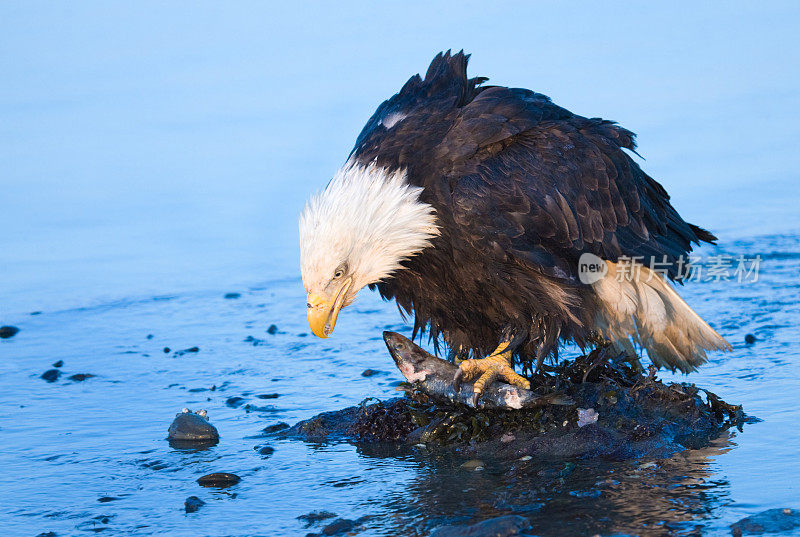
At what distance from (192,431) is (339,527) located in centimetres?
139

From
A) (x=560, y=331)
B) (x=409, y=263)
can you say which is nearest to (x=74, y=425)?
(x=409, y=263)

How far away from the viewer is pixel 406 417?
4.95 metres

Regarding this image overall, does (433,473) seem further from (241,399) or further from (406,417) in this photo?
(241,399)

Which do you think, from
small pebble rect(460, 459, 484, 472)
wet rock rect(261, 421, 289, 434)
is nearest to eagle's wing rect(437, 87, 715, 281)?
small pebble rect(460, 459, 484, 472)

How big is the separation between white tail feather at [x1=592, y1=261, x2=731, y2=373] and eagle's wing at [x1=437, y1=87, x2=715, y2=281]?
4.7 inches

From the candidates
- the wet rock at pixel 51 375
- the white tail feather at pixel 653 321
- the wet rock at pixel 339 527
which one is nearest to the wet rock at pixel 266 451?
the wet rock at pixel 339 527

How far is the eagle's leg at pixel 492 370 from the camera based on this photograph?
16.0ft

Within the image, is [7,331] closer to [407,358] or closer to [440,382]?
[407,358]

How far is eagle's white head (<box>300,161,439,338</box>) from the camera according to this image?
4676mm

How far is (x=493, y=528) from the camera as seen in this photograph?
3391 millimetres

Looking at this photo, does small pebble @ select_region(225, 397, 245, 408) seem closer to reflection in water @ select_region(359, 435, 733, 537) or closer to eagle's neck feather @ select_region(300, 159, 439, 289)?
eagle's neck feather @ select_region(300, 159, 439, 289)

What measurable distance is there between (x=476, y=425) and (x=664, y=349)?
1.36 metres

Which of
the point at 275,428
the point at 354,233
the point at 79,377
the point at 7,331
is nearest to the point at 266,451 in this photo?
the point at 275,428

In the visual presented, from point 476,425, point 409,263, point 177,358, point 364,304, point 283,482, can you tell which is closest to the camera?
point 283,482
